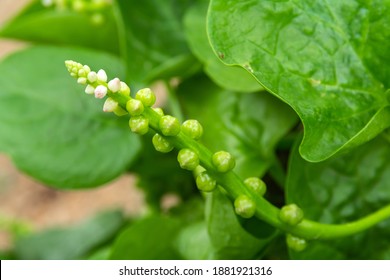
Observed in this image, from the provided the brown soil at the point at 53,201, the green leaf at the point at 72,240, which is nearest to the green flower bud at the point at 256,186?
the green leaf at the point at 72,240

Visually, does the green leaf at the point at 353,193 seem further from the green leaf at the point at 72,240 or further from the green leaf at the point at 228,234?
the green leaf at the point at 72,240

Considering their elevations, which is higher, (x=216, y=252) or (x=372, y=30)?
(x=372, y=30)

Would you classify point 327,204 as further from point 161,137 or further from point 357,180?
point 161,137

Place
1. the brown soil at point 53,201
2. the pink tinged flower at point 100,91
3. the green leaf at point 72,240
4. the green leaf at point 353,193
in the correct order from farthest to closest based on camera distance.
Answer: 1. the brown soil at point 53,201
2. the green leaf at point 72,240
3. the green leaf at point 353,193
4. the pink tinged flower at point 100,91

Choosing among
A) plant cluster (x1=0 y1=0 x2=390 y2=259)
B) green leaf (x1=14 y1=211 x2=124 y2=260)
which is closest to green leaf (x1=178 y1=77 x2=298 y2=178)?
plant cluster (x1=0 y1=0 x2=390 y2=259)

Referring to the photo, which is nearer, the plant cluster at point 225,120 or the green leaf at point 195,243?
the plant cluster at point 225,120

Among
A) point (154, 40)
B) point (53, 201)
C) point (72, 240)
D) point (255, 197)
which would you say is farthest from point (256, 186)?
point (53, 201)

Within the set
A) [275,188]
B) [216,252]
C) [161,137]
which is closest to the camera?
[161,137]
